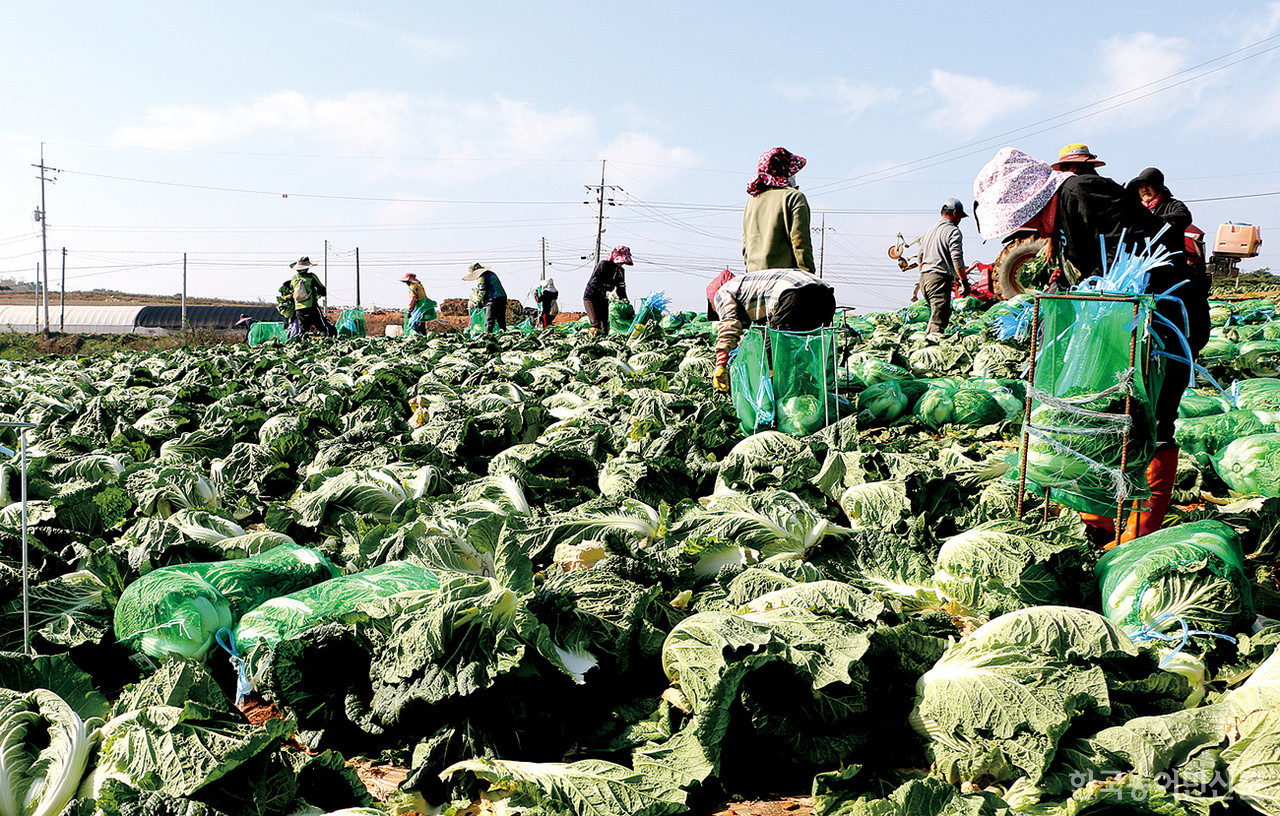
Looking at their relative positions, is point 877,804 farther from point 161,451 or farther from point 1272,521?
point 161,451

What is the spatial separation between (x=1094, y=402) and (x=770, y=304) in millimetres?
3155

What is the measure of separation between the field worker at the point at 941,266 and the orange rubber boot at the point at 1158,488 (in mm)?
7771

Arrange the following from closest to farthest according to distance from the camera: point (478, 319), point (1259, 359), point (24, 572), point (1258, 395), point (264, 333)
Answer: point (24, 572) < point (1258, 395) < point (1259, 359) < point (478, 319) < point (264, 333)

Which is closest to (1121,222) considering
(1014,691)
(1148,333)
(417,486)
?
(1148,333)

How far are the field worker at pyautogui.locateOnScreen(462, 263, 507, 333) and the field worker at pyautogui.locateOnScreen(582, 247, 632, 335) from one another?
270cm

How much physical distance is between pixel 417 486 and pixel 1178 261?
4.13 metres

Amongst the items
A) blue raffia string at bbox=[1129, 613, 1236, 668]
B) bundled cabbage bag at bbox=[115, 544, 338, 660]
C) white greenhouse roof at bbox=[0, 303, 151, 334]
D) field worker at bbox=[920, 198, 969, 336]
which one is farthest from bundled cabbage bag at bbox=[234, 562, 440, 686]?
white greenhouse roof at bbox=[0, 303, 151, 334]

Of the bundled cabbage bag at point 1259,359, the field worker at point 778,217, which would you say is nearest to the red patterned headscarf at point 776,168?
the field worker at point 778,217

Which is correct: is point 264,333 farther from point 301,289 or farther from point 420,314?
point 420,314

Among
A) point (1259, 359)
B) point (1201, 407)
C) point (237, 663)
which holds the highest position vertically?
point (1259, 359)

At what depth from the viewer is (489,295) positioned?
58.7 feet

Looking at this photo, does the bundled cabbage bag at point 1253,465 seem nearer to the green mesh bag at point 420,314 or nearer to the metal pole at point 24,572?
the metal pole at point 24,572

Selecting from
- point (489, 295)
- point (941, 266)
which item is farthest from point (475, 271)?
point (941, 266)

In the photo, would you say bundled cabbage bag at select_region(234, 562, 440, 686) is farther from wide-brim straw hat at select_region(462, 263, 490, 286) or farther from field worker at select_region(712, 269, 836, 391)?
wide-brim straw hat at select_region(462, 263, 490, 286)
